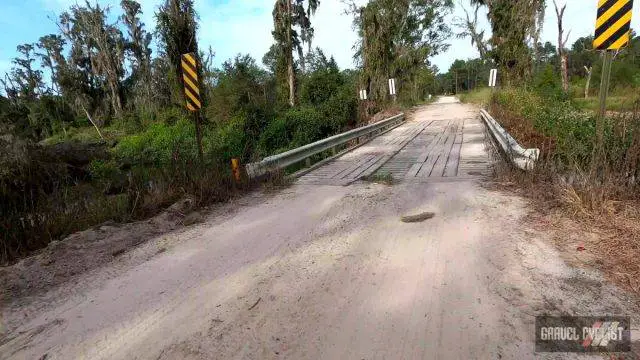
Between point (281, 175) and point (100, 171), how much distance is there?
11636mm

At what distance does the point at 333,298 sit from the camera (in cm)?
283

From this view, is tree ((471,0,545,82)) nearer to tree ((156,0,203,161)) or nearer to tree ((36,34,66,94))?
tree ((156,0,203,161))

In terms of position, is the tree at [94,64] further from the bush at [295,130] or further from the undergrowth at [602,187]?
the undergrowth at [602,187]

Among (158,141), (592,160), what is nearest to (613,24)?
(592,160)

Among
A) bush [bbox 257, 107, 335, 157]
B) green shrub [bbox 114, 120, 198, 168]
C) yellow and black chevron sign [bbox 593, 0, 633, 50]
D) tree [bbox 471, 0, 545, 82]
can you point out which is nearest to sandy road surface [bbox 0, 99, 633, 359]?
yellow and black chevron sign [bbox 593, 0, 633, 50]

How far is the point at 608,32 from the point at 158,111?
4204 cm

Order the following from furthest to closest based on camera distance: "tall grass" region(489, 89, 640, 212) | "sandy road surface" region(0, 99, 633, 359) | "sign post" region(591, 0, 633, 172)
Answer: "sign post" region(591, 0, 633, 172) → "tall grass" region(489, 89, 640, 212) → "sandy road surface" region(0, 99, 633, 359)

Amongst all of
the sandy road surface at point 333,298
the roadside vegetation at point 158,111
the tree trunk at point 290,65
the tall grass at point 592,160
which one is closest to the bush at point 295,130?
the roadside vegetation at point 158,111

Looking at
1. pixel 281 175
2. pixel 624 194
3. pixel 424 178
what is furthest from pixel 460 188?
pixel 281 175

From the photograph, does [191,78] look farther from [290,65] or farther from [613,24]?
[290,65]

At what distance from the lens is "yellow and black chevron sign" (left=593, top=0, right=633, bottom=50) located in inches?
178

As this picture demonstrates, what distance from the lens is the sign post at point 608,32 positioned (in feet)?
14.7

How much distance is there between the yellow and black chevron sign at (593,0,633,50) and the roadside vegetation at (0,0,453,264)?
596 cm

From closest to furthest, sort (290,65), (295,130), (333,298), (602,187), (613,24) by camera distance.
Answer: (333,298) → (602,187) → (613,24) → (295,130) → (290,65)
